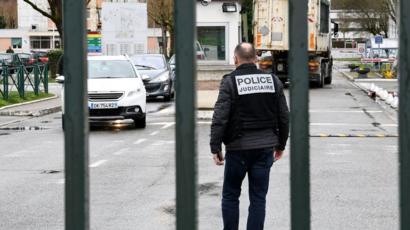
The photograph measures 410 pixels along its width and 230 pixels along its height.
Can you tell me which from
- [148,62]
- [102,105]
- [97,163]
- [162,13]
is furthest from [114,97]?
[162,13]

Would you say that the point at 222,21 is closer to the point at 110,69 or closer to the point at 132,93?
the point at 110,69

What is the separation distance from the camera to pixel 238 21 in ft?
76.4

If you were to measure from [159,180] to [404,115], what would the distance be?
949 cm

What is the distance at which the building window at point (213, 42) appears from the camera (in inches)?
854

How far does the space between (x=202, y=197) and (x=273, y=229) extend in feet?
6.65

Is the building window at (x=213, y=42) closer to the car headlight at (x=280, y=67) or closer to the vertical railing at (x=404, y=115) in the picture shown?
the car headlight at (x=280, y=67)

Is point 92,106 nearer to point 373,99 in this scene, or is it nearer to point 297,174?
point 373,99

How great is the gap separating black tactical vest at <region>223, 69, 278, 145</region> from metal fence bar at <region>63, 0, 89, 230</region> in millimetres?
4833

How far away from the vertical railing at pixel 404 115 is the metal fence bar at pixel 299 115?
205 millimetres

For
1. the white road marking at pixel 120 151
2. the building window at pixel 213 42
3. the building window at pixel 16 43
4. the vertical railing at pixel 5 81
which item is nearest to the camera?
the white road marking at pixel 120 151

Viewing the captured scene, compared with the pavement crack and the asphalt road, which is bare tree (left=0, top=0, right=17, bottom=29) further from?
the pavement crack

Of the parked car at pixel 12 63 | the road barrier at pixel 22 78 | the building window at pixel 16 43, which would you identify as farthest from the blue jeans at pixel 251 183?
the building window at pixel 16 43

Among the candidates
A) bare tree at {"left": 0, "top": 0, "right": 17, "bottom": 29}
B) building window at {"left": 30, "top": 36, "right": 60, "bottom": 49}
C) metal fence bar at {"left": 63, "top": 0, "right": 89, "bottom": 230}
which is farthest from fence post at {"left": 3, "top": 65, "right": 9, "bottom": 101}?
Result: building window at {"left": 30, "top": 36, "right": 60, "bottom": 49}

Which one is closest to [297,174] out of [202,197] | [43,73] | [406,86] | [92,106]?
[406,86]
